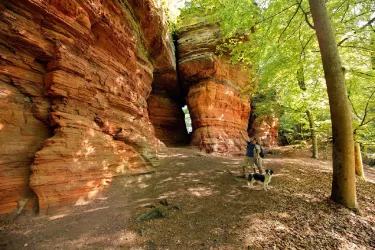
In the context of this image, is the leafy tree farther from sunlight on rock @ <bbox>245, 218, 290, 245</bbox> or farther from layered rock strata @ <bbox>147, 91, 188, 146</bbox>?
layered rock strata @ <bbox>147, 91, 188, 146</bbox>

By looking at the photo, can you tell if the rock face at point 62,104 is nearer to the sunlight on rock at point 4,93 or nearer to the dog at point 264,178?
the sunlight on rock at point 4,93

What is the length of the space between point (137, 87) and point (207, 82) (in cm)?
856

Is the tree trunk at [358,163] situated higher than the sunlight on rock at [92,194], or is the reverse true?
the tree trunk at [358,163]

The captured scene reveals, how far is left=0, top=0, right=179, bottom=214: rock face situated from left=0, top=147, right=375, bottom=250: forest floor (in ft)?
2.47

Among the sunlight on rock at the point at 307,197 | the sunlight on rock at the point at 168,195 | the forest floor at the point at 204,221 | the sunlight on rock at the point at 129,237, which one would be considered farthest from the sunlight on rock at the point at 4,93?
the sunlight on rock at the point at 307,197

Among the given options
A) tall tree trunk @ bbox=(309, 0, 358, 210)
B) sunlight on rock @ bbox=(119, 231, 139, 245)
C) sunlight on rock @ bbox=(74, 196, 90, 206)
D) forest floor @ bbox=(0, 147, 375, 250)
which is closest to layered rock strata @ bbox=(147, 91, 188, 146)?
forest floor @ bbox=(0, 147, 375, 250)

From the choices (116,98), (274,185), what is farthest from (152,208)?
(116,98)

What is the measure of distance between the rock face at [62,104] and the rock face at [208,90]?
8665 mm

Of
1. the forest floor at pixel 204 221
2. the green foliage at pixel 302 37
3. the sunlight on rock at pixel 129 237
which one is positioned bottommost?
the sunlight on rock at pixel 129 237

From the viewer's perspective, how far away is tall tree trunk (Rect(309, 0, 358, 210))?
483 centimetres

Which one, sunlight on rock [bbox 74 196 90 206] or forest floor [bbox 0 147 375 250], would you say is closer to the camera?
forest floor [bbox 0 147 375 250]

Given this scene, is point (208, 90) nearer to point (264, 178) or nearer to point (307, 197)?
point (264, 178)

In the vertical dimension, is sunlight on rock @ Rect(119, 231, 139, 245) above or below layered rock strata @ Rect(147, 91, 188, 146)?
below

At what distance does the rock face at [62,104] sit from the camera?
15.3 feet
